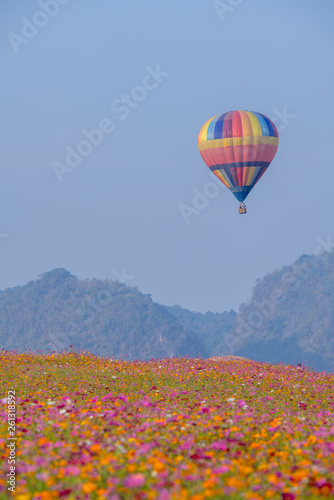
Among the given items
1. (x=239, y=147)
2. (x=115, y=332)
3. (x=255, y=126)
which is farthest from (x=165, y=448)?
(x=115, y=332)

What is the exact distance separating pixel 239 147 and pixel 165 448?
32439 millimetres

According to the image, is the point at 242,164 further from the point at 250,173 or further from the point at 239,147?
the point at 239,147

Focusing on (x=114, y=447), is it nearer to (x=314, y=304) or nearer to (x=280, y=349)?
(x=280, y=349)

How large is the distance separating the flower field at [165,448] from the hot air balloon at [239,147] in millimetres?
23508

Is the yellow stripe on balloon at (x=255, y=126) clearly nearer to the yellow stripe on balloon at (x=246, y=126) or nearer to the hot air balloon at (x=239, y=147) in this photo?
the hot air balloon at (x=239, y=147)

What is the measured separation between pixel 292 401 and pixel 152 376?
221 inches

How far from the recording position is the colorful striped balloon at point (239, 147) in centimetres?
4047

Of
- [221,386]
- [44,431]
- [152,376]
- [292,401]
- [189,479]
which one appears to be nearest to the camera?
[189,479]

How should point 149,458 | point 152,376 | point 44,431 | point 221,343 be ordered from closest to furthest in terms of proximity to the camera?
point 149,458, point 44,431, point 152,376, point 221,343

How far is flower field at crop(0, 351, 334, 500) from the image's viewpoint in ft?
→ 24.7

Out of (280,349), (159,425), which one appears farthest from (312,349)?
(159,425)

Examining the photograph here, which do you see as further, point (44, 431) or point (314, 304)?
point (314, 304)

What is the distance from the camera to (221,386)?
69.1 ft

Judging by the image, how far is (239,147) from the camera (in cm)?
4053
